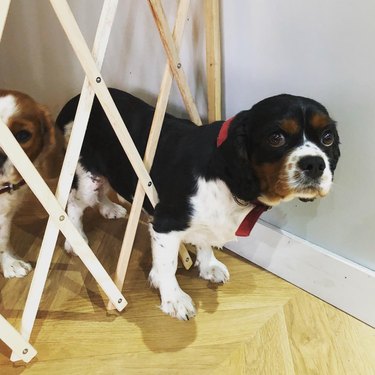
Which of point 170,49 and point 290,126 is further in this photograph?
point 170,49

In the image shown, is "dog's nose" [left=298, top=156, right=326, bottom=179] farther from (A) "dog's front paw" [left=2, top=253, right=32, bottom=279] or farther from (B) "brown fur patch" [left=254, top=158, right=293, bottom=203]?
(A) "dog's front paw" [left=2, top=253, right=32, bottom=279]

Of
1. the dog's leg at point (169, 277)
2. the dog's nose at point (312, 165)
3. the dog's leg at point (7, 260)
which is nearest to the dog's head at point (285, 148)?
the dog's nose at point (312, 165)

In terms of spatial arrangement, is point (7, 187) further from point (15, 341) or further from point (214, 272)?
point (214, 272)

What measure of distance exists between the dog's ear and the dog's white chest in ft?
2.14

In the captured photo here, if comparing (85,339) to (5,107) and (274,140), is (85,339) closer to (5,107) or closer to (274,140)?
(5,107)

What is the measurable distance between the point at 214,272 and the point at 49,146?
87 centimetres

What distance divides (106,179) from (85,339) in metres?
0.67

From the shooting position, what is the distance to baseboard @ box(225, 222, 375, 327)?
70.5 inches

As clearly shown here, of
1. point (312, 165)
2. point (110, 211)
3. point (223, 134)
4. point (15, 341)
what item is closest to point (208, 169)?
point (223, 134)

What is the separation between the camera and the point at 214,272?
2031 mm

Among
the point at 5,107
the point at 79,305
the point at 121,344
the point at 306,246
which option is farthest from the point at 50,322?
the point at 306,246

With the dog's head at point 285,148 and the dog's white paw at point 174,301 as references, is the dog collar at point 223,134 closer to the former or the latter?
the dog's head at point 285,148

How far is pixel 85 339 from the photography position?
177 cm

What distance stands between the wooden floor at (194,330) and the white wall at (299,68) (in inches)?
11.5
